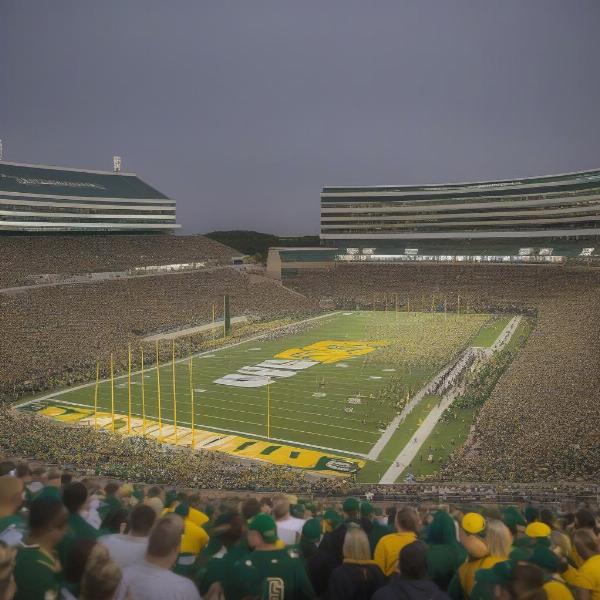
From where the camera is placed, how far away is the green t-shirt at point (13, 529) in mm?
4227

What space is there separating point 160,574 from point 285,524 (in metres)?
2.13

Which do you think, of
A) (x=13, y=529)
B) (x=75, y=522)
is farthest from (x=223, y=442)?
(x=13, y=529)

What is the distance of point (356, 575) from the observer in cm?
404

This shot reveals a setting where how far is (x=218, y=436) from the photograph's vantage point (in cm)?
2217

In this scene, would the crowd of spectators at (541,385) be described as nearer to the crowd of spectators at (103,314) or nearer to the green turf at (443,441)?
the green turf at (443,441)

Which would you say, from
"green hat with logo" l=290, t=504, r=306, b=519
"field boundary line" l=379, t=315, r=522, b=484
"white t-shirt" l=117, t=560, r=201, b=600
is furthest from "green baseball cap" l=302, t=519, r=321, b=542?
"field boundary line" l=379, t=315, r=522, b=484

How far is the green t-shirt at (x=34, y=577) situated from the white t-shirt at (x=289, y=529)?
2.15 m

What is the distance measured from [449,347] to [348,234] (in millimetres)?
50755

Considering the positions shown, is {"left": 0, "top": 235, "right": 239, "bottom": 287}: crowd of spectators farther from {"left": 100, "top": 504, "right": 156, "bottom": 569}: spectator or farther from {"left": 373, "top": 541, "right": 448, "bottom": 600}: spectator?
{"left": 373, "top": 541, "right": 448, "bottom": 600}: spectator

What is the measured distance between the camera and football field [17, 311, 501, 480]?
2159cm

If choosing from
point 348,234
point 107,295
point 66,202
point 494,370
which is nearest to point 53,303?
point 107,295

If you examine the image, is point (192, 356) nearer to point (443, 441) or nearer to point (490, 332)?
point (443, 441)

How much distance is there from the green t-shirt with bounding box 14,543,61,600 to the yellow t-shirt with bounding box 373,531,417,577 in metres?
2.20

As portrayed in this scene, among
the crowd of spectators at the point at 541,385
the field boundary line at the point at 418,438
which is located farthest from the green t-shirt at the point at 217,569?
the field boundary line at the point at 418,438
